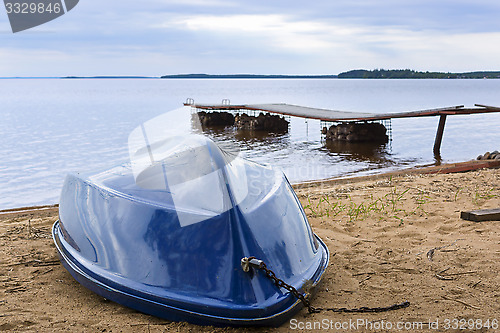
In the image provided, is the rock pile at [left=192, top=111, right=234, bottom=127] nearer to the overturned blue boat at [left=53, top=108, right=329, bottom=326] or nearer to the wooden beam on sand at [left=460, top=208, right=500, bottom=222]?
the wooden beam on sand at [left=460, top=208, right=500, bottom=222]

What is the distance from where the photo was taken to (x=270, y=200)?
3.43 m

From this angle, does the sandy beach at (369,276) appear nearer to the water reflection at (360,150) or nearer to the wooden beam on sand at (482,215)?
the wooden beam on sand at (482,215)

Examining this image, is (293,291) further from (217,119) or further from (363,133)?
(217,119)

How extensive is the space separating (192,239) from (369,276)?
177 centimetres

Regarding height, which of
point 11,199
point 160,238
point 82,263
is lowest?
point 11,199

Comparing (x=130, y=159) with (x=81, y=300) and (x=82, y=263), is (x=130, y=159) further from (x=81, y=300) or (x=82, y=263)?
(x=81, y=300)

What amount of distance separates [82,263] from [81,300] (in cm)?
28

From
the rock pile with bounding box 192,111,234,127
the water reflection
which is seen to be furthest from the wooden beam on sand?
the rock pile with bounding box 192,111,234,127

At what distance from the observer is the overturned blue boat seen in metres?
2.84

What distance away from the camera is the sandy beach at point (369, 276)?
3.05 m

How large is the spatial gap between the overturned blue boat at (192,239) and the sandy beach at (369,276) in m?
0.17

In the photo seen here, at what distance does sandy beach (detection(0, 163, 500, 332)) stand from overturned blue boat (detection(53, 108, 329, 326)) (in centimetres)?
17

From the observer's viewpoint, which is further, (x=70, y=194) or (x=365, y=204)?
(x=365, y=204)

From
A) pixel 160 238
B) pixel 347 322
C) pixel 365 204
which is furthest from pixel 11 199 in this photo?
pixel 347 322
